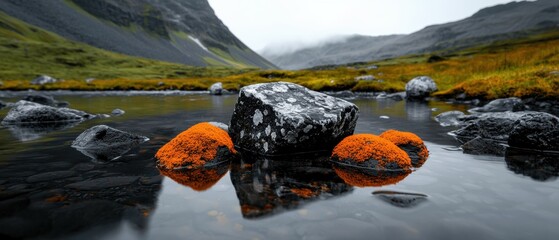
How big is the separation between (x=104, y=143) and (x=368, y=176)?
8.27 m

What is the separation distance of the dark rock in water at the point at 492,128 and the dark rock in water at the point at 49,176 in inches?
490

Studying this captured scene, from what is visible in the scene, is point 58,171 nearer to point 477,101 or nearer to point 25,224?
point 25,224

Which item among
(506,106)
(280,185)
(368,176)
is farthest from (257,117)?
(506,106)

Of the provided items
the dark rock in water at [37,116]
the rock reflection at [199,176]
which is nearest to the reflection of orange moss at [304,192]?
the rock reflection at [199,176]

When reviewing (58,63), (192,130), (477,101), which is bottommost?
(477,101)

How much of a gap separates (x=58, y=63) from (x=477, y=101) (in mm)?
129603

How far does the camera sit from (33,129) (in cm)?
1492

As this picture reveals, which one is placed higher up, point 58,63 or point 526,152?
point 58,63

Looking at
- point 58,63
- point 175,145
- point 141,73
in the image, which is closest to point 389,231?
point 175,145

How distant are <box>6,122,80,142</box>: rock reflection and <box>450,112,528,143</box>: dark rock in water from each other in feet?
55.2

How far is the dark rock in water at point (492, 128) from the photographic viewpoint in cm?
1169

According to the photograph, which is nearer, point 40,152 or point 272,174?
point 272,174

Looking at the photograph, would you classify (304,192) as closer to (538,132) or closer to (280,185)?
(280,185)

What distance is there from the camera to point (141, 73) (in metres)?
117
